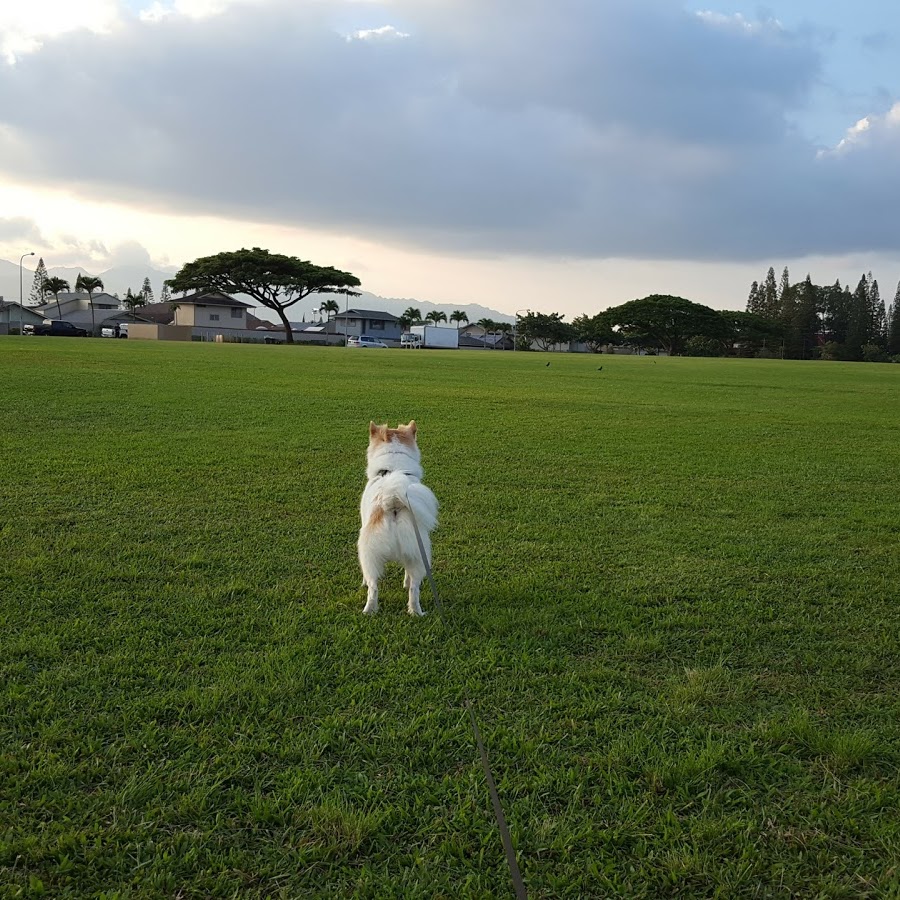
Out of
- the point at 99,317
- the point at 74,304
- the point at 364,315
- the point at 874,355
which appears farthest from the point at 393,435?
the point at 74,304

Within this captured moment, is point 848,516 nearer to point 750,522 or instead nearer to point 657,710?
point 750,522

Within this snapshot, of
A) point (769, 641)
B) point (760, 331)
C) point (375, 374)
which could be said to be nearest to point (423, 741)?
point (769, 641)

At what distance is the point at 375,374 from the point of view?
24188 mm

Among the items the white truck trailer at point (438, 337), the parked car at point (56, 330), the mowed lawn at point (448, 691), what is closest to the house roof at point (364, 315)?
the white truck trailer at point (438, 337)

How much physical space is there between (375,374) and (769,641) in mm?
20745

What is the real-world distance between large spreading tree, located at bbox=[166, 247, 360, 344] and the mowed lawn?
64.9 m

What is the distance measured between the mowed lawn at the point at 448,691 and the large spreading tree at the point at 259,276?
64924 mm

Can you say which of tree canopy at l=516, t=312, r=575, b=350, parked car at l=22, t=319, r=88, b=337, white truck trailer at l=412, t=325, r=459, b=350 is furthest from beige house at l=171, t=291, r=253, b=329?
tree canopy at l=516, t=312, r=575, b=350

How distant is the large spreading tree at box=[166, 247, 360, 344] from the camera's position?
68812mm

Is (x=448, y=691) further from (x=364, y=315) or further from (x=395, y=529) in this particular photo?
(x=364, y=315)

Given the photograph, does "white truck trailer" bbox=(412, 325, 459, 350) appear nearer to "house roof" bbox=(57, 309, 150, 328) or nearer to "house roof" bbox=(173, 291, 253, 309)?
"house roof" bbox=(173, 291, 253, 309)

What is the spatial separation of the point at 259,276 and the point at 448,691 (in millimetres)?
71145

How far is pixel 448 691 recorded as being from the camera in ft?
11.6

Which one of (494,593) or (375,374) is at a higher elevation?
(375,374)
